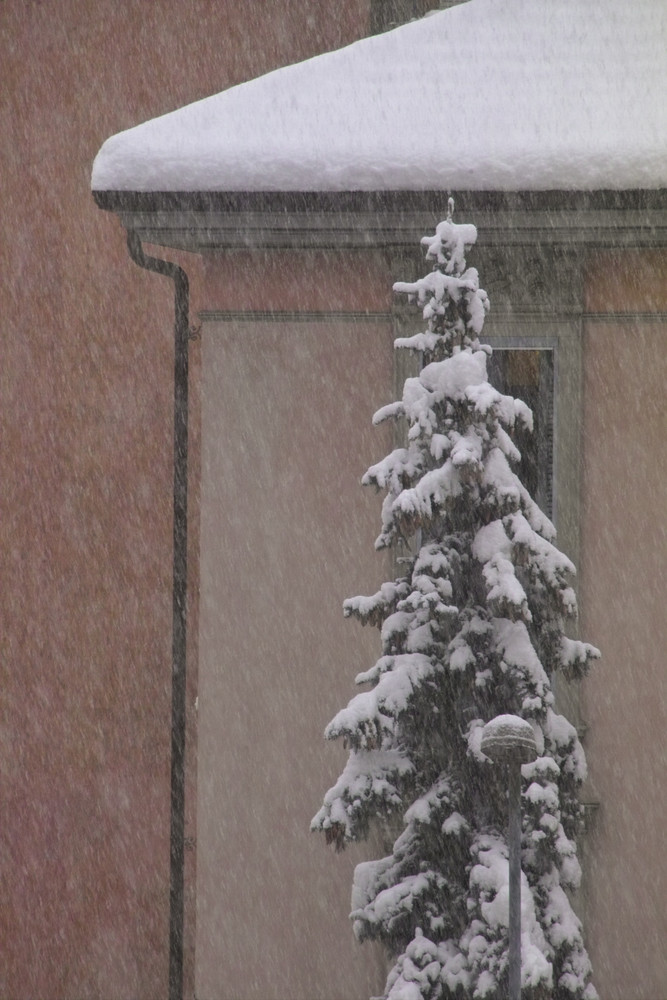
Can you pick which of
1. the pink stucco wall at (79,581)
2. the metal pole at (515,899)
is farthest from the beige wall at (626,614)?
the pink stucco wall at (79,581)

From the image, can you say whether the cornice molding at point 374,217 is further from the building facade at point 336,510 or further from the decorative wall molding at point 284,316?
the decorative wall molding at point 284,316

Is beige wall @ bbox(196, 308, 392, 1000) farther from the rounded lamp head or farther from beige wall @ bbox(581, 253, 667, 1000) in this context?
the rounded lamp head

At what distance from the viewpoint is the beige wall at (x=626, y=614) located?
7844 millimetres

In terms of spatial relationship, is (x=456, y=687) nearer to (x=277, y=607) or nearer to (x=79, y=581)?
(x=277, y=607)

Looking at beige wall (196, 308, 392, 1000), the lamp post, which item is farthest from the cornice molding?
the lamp post

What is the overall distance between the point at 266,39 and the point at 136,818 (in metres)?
7.02

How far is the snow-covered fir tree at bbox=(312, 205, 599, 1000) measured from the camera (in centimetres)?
596

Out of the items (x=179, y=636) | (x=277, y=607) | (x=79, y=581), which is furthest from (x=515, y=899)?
(x=79, y=581)

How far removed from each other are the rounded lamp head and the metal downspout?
4.05 meters

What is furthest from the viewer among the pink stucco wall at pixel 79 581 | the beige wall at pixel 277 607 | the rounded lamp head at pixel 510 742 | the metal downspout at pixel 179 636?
the pink stucco wall at pixel 79 581

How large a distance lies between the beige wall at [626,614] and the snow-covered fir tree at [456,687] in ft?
5.39

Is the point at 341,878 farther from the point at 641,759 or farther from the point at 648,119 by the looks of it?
the point at 648,119

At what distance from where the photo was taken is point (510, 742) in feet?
17.1

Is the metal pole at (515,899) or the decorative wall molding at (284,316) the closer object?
the metal pole at (515,899)
